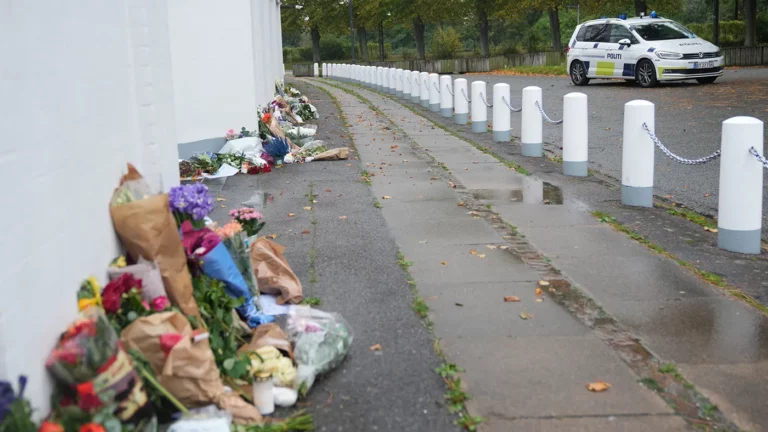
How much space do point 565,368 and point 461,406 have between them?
0.77 meters

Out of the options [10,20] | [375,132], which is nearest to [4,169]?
[10,20]

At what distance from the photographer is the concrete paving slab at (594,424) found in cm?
392

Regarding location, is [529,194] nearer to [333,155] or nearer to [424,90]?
[333,155]

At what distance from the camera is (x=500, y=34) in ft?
289

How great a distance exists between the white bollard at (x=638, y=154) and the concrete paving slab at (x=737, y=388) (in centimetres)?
458

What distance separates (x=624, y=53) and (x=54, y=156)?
76.0 feet

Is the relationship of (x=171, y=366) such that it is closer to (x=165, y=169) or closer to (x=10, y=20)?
(x=10, y=20)

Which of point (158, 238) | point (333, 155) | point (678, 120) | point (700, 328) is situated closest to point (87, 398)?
point (158, 238)

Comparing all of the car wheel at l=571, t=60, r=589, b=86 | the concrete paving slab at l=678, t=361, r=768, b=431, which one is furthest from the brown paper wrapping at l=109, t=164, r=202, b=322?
the car wheel at l=571, t=60, r=589, b=86

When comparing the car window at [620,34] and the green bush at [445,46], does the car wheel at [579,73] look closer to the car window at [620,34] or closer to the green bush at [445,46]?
the car window at [620,34]

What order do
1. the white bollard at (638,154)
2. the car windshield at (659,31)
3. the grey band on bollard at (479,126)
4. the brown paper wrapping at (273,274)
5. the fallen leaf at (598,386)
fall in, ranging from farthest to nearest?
1. the car windshield at (659,31)
2. the grey band on bollard at (479,126)
3. the white bollard at (638,154)
4. the brown paper wrapping at (273,274)
5. the fallen leaf at (598,386)

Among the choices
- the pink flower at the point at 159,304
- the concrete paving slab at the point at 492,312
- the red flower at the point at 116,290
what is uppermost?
the red flower at the point at 116,290

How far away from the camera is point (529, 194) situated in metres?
10.0

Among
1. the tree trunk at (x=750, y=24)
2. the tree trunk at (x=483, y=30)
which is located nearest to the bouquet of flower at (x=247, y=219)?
the tree trunk at (x=750, y=24)
